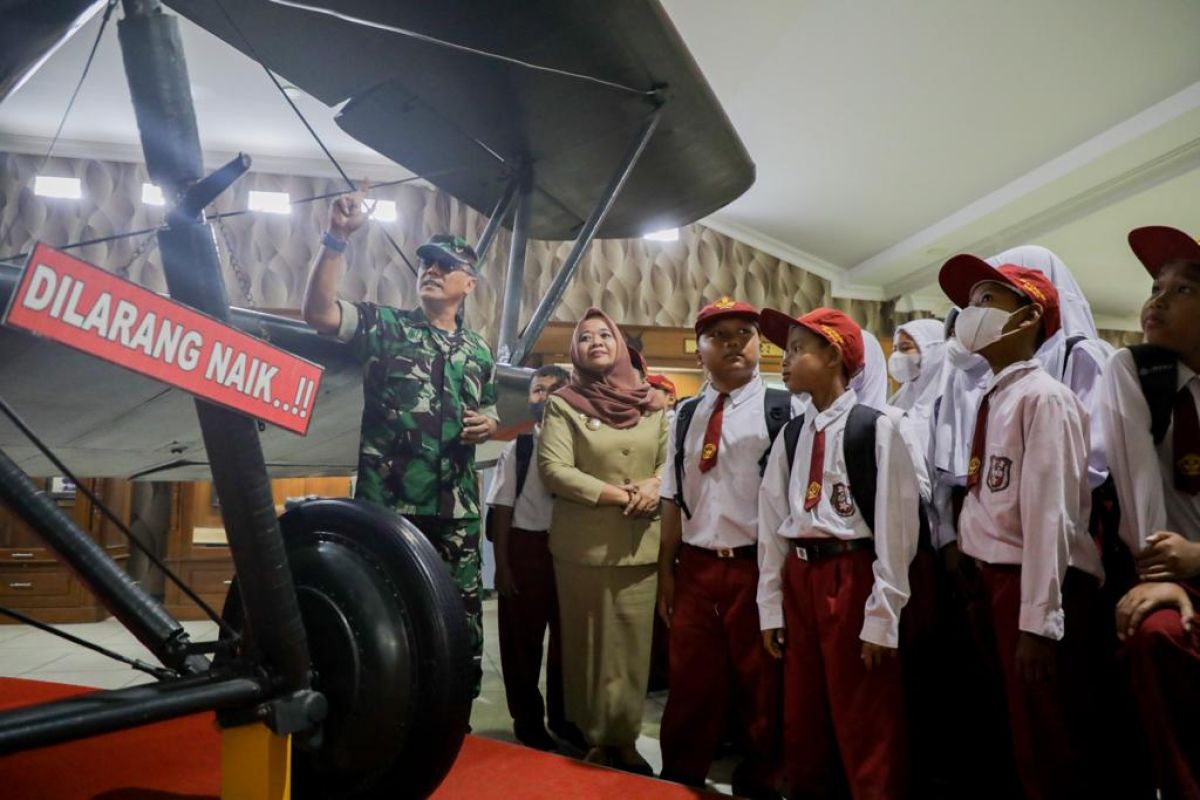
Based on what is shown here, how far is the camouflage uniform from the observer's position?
190cm

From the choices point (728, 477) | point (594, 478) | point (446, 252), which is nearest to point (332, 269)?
point (446, 252)

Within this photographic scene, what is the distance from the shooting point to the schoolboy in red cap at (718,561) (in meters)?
2.11

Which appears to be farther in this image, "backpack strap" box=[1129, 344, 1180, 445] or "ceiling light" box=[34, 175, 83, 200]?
"ceiling light" box=[34, 175, 83, 200]

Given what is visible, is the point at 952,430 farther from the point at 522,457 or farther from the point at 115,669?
the point at 115,669

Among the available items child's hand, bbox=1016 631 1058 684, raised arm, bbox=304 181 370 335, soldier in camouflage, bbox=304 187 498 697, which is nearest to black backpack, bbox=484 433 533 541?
soldier in camouflage, bbox=304 187 498 697

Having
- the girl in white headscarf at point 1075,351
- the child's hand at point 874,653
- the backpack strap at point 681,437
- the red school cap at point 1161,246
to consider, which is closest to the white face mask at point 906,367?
the girl in white headscarf at point 1075,351

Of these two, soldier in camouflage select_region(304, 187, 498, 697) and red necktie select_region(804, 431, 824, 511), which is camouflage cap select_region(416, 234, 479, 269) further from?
red necktie select_region(804, 431, 824, 511)

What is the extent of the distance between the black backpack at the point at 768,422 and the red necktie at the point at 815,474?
203 mm

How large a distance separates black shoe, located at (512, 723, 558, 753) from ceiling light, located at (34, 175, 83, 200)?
6813 mm

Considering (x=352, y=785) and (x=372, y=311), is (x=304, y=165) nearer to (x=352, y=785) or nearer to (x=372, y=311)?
(x=372, y=311)

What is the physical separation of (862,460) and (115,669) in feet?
14.6

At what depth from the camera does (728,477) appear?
2242 millimetres

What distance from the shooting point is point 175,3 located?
5.87ft

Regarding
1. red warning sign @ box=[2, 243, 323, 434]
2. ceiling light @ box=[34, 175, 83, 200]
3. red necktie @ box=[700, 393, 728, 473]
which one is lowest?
red necktie @ box=[700, 393, 728, 473]
